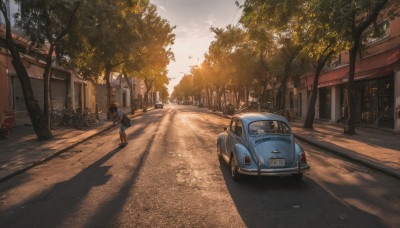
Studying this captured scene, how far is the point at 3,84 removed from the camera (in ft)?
48.7

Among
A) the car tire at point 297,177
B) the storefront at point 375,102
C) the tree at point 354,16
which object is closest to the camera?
the car tire at point 297,177

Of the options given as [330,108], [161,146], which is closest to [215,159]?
[161,146]

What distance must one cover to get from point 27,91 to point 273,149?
9.95m

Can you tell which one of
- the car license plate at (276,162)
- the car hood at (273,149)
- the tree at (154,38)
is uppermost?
the tree at (154,38)

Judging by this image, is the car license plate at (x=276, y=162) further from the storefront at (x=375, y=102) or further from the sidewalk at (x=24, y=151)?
the storefront at (x=375, y=102)

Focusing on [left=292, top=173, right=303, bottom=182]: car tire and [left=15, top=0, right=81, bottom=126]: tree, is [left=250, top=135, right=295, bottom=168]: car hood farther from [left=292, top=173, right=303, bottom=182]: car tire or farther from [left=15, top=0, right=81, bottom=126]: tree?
[left=15, top=0, right=81, bottom=126]: tree

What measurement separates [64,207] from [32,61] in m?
15.9

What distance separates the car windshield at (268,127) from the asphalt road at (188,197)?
1.04 m

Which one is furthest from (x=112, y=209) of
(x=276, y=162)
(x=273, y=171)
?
(x=276, y=162)

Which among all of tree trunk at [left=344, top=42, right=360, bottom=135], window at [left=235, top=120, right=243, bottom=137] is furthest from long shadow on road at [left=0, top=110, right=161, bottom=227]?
tree trunk at [left=344, top=42, right=360, bottom=135]

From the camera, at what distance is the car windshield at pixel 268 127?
5984 mm

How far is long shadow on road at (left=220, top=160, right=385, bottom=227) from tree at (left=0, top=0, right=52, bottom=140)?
902 cm

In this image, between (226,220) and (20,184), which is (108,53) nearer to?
(20,184)

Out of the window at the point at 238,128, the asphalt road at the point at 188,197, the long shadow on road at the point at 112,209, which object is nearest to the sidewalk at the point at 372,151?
the asphalt road at the point at 188,197
